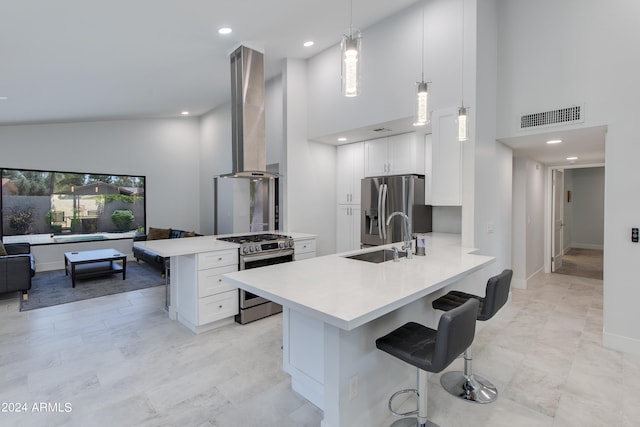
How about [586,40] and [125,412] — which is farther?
[586,40]

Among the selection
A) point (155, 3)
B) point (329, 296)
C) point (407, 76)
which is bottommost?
point (329, 296)

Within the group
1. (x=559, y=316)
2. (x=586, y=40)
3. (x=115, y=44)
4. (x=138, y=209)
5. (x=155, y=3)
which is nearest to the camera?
(x=155, y=3)

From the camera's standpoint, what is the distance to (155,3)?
9.14 ft

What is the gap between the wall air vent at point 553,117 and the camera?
313cm

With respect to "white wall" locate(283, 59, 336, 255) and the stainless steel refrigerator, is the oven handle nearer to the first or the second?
"white wall" locate(283, 59, 336, 255)

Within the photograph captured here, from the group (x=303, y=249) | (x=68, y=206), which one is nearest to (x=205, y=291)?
(x=303, y=249)

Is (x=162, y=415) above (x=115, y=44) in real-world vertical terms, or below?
below

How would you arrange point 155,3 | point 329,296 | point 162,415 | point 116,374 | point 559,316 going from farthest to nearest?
1. point 559,316
2. point 155,3
3. point 116,374
4. point 162,415
5. point 329,296

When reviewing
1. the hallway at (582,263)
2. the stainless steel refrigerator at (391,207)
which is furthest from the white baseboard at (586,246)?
the stainless steel refrigerator at (391,207)

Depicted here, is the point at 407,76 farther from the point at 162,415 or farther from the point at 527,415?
the point at 162,415

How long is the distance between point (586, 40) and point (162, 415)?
4.86 m

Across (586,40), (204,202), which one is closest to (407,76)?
(586,40)

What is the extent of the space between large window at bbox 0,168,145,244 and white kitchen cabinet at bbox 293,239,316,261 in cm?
502

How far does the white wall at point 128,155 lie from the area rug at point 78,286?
1199 millimetres
